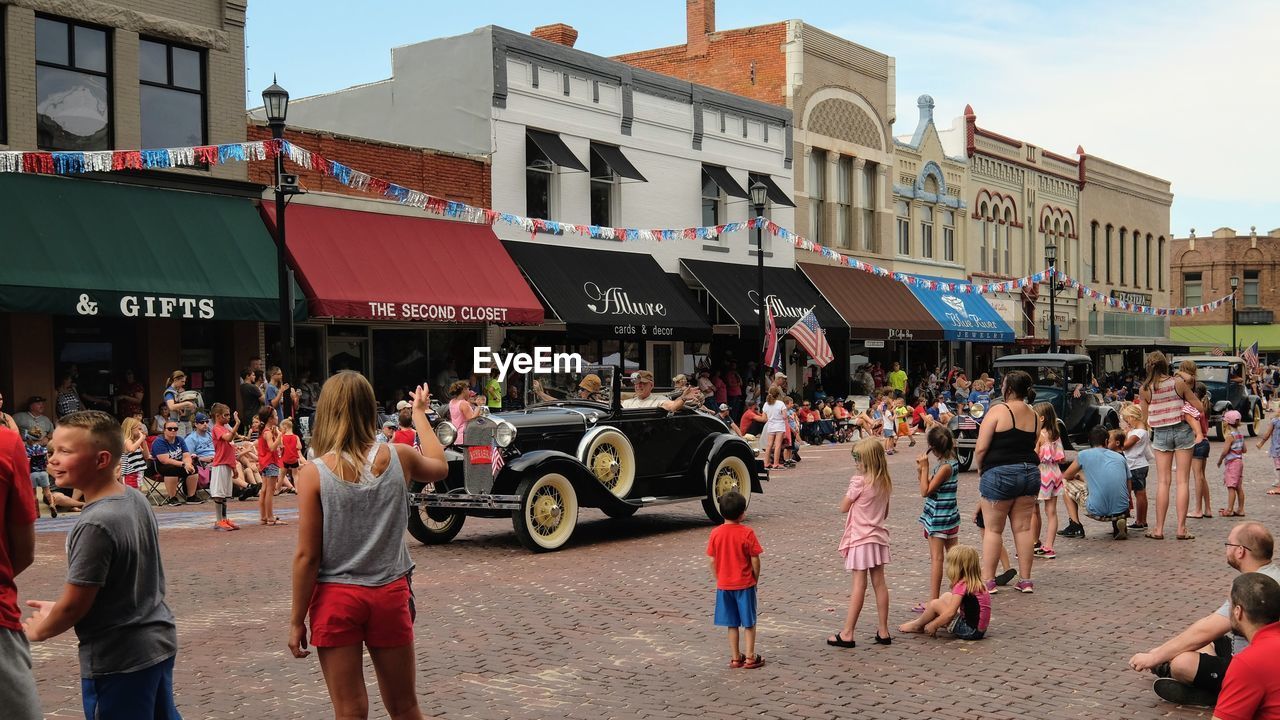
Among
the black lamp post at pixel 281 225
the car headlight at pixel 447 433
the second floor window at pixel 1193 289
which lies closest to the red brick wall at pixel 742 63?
the black lamp post at pixel 281 225

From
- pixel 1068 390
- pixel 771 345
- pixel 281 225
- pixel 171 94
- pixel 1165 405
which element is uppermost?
pixel 171 94

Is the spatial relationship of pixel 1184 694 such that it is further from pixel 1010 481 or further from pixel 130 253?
pixel 130 253

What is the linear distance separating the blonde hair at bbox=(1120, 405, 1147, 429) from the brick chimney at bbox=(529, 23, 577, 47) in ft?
65.1

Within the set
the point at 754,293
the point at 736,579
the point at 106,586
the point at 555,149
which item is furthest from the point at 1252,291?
the point at 106,586

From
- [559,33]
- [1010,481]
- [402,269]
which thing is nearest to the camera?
[1010,481]

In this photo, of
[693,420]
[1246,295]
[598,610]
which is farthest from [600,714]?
[1246,295]

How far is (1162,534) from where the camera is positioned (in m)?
12.9

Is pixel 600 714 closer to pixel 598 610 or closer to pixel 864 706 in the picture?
pixel 864 706

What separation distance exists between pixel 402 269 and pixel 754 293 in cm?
1108

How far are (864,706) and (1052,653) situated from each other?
71.8 inches

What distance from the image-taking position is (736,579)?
7.71 m

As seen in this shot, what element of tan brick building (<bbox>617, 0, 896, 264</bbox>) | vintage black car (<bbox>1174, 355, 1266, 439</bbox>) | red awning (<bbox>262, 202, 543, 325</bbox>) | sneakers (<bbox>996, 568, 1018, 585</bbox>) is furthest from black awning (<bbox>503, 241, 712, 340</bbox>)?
sneakers (<bbox>996, 568, 1018, 585</bbox>)

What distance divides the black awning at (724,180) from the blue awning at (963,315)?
8.45 metres

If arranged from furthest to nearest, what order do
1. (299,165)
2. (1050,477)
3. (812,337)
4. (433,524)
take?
(812,337) → (299,165) → (433,524) → (1050,477)
